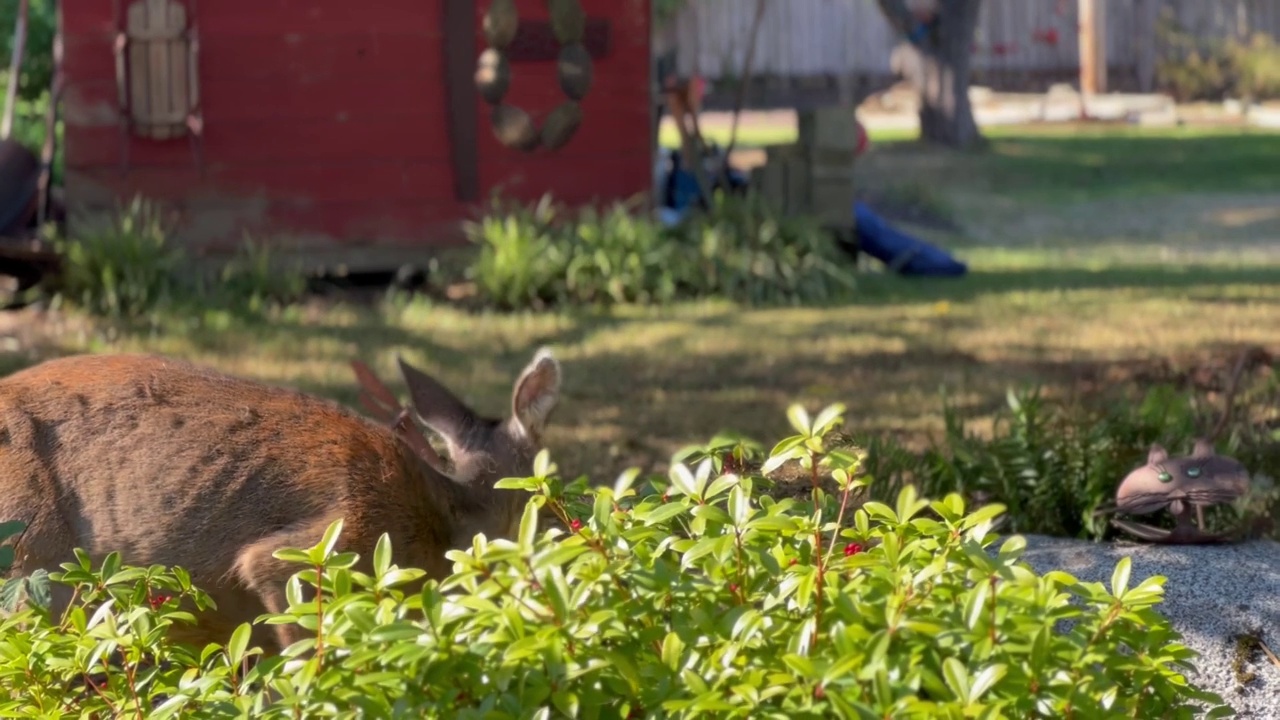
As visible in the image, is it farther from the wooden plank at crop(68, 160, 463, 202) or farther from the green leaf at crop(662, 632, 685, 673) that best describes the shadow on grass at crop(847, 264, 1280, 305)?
the green leaf at crop(662, 632, 685, 673)

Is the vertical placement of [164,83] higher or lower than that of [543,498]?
higher

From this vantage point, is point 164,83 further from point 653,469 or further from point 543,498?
point 543,498

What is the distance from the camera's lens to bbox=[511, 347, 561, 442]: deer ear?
13.8 ft

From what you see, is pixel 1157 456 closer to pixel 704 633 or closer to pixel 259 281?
pixel 704 633

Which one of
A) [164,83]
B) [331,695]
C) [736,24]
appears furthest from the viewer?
[736,24]

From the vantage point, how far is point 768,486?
3.14m

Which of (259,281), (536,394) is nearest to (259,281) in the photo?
(259,281)

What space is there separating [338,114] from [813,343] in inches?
178

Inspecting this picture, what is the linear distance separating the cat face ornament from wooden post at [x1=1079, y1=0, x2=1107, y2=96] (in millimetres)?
26757

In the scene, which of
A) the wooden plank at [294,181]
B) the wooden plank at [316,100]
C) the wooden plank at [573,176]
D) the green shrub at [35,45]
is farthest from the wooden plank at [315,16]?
the green shrub at [35,45]

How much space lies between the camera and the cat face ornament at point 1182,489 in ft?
15.4

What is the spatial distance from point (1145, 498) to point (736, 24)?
26.6 meters

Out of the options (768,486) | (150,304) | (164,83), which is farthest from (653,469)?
(164,83)

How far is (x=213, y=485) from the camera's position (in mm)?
3914
